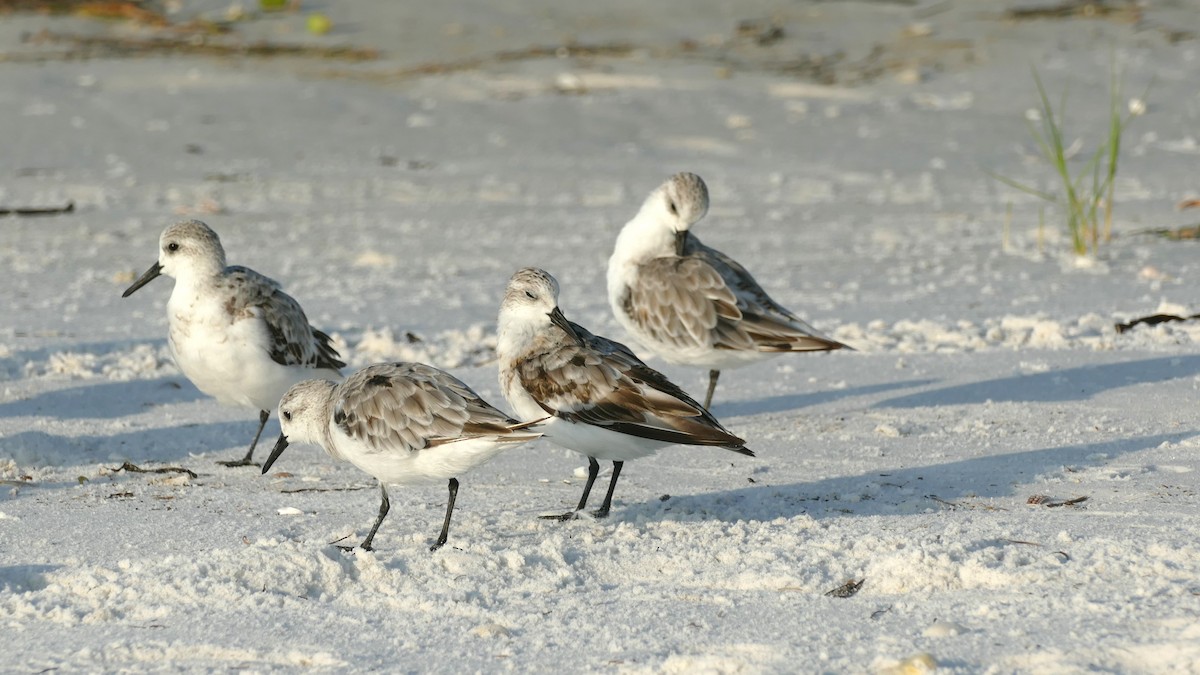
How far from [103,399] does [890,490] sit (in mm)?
3983

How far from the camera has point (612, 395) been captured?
571 centimetres

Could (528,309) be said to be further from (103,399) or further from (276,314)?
(103,399)

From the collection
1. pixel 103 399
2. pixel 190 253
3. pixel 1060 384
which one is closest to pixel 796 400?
pixel 1060 384

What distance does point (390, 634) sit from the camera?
4.30 metres

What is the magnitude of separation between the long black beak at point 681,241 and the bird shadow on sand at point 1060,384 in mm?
1467

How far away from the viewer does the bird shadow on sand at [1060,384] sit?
23.6 feet

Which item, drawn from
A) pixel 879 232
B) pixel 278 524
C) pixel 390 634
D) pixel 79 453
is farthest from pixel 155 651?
pixel 879 232

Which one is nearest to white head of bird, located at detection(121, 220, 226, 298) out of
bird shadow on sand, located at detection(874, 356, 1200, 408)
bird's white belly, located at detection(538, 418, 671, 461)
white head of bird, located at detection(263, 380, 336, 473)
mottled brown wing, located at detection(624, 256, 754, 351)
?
white head of bird, located at detection(263, 380, 336, 473)

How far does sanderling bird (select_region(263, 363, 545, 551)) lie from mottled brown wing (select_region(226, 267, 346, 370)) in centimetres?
149

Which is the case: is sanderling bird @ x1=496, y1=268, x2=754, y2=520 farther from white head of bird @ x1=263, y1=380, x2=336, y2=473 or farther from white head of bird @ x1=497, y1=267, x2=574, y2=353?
white head of bird @ x1=263, y1=380, x2=336, y2=473

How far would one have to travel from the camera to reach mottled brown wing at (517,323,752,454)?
5582mm

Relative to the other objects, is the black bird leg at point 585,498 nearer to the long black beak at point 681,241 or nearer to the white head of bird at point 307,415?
the white head of bird at point 307,415

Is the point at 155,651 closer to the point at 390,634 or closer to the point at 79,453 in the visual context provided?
the point at 390,634

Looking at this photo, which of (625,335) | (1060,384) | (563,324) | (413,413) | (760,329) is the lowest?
(625,335)
